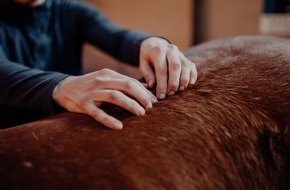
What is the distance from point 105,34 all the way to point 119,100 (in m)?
0.70

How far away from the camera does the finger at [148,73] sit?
63 centimetres

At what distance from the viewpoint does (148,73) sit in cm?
68

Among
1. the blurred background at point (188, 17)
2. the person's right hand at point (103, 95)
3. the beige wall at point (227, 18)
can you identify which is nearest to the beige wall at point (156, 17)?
the blurred background at point (188, 17)

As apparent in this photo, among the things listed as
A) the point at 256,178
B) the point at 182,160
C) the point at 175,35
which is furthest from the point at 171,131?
the point at 175,35

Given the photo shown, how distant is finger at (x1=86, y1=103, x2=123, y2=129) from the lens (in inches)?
18.1

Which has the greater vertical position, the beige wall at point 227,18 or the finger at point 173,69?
the finger at point 173,69

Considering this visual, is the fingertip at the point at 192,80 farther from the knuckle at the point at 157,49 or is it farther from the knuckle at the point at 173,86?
the knuckle at the point at 157,49

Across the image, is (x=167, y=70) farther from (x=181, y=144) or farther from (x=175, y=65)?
(x=181, y=144)

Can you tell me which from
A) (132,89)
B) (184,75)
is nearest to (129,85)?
(132,89)

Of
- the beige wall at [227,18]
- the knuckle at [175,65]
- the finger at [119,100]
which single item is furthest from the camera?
the beige wall at [227,18]

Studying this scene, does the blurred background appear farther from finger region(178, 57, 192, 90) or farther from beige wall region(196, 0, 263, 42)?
finger region(178, 57, 192, 90)

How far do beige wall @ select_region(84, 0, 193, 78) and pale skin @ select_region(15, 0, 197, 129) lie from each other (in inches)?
42.3

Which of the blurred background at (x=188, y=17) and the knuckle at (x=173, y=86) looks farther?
the blurred background at (x=188, y=17)

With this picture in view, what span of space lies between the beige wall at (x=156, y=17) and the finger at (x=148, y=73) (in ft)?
3.31
